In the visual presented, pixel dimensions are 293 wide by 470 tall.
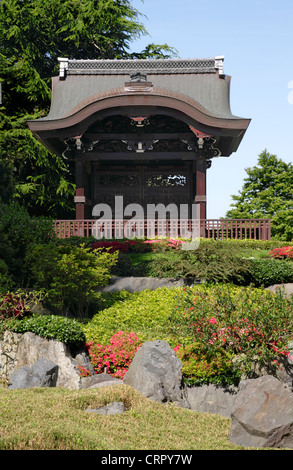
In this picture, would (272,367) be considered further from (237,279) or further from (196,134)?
(196,134)

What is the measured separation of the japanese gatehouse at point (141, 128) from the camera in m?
21.2

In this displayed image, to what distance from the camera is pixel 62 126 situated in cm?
2134

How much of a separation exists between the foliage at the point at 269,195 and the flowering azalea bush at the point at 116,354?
63.4ft

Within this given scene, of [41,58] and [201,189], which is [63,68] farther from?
[201,189]

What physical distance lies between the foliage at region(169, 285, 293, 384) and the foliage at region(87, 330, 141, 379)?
3.49 ft

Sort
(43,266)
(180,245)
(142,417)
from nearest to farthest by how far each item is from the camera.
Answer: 1. (142,417)
2. (43,266)
3. (180,245)

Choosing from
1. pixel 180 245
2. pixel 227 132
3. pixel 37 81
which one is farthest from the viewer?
pixel 37 81

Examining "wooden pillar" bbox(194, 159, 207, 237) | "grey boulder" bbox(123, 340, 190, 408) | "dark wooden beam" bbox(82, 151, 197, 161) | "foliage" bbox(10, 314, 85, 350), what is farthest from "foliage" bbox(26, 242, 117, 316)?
"dark wooden beam" bbox(82, 151, 197, 161)

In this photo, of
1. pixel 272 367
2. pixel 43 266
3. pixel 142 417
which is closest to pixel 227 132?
pixel 43 266

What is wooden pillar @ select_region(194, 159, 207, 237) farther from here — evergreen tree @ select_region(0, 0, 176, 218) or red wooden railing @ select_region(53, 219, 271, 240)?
evergreen tree @ select_region(0, 0, 176, 218)

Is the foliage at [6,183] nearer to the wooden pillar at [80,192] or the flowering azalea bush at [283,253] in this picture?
the wooden pillar at [80,192]

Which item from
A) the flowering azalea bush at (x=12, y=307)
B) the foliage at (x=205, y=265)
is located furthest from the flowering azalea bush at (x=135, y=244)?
the flowering azalea bush at (x=12, y=307)

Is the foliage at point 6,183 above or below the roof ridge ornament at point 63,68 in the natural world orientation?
below

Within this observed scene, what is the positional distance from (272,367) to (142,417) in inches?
117
